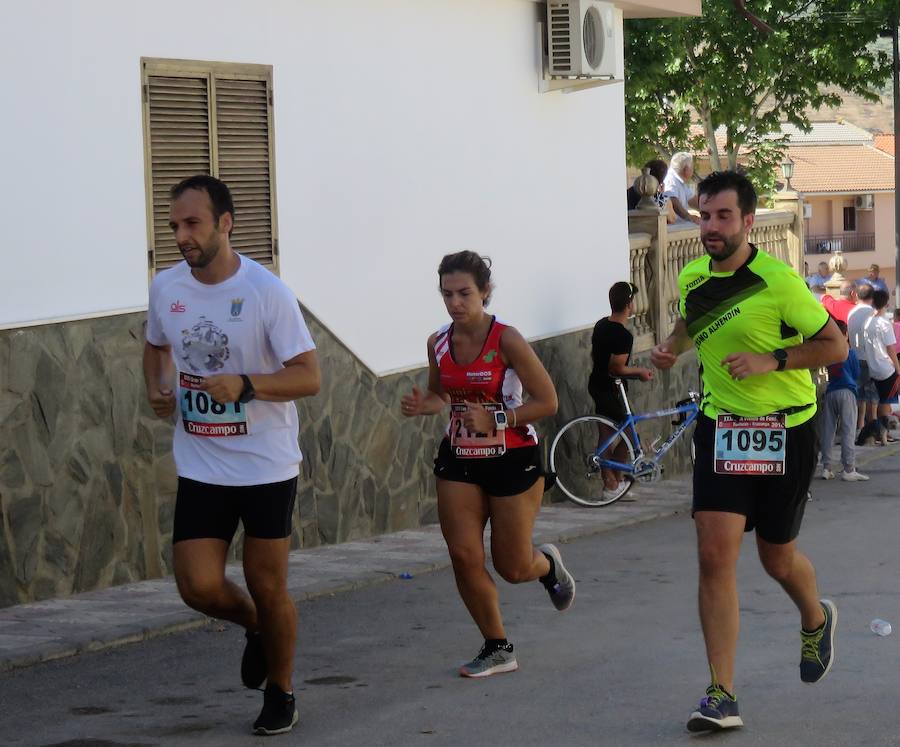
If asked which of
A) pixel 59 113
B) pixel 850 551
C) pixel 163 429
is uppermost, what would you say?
pixel 59 113

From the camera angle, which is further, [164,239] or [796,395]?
[164,239]

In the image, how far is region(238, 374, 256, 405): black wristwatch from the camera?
604 centimetres

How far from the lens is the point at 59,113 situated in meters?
9.56

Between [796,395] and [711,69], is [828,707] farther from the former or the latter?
[711,69]

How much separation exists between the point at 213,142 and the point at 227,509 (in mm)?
4925

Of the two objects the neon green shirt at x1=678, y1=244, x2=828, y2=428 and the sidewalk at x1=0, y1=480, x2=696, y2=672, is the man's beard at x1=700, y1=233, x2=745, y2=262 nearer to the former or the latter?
the neon green shirt at x1=678, y1=244, x2=828, y2=428

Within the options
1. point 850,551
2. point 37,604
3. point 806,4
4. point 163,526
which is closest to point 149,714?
point 37,604

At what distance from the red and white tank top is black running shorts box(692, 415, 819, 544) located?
1021 mm

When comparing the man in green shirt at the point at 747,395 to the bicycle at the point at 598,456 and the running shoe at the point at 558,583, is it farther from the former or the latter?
the bicycle at the point at 598,456

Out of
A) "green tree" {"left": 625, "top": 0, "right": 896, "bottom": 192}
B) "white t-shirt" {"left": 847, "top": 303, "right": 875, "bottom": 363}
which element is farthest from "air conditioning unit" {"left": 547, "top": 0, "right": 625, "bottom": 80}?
"green tree" {"left": 625, "top": 0, "right": 896, "bottom": 192}

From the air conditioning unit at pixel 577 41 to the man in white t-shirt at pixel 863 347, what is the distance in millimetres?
5131

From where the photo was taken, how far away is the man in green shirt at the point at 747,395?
A: 6344 mm

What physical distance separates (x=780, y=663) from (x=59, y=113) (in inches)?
197

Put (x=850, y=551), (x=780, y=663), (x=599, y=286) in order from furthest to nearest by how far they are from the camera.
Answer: (x=599, y=286), (x=850, y=551), (x=780, y=663)
